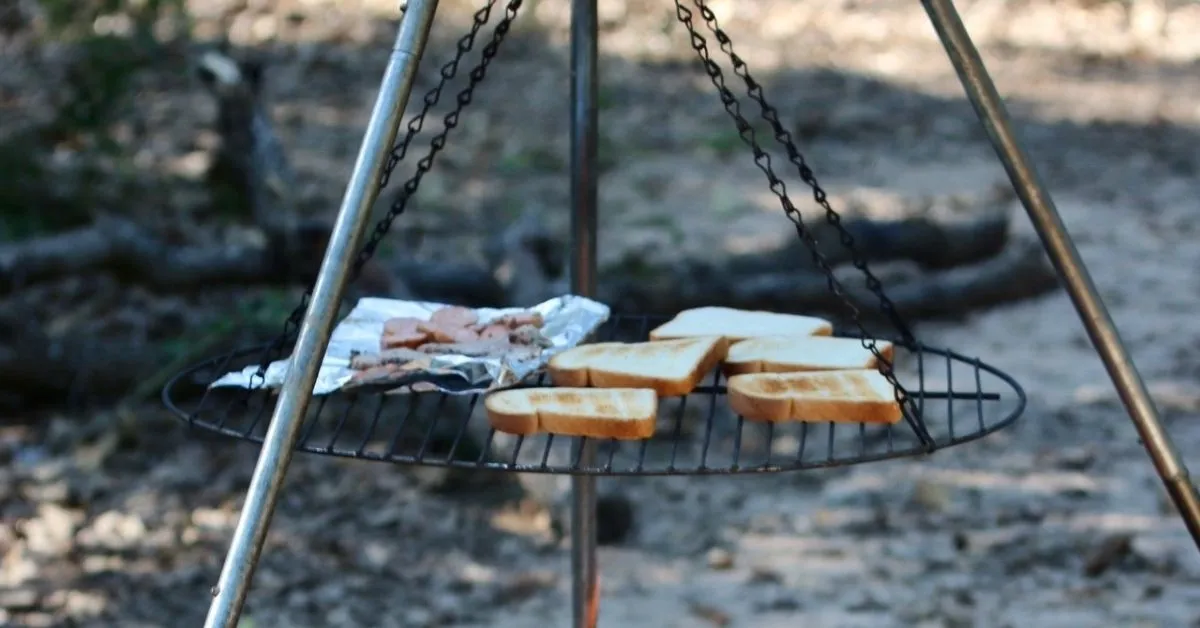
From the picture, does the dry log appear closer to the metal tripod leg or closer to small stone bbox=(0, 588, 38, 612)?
small stone bbox=(0, 588, 38, 612)

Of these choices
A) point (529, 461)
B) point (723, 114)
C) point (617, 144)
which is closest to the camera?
point (529, 461)

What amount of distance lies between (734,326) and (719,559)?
1.21m

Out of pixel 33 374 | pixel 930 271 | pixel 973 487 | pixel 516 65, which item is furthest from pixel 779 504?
pixel 516 65

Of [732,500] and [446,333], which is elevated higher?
[732,500]

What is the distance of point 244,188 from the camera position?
514 centimetres

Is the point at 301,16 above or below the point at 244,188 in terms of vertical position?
above

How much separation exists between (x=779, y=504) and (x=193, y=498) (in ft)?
4.62

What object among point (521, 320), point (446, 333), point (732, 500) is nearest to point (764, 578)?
point (732, 500)

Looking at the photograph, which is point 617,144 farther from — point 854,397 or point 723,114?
point 854,397

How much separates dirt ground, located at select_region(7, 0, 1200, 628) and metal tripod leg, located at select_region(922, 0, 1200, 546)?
1.15m

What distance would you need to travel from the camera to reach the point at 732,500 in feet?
11.0

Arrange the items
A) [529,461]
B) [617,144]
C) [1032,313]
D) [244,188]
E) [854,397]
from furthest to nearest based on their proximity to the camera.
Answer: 1. [617,144]
2. [244,188]
3. [1032,313]
4. [529,461]
5. [854,397]

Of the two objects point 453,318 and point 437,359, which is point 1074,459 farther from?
point 437,359

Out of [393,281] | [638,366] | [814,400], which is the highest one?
[393,281]
